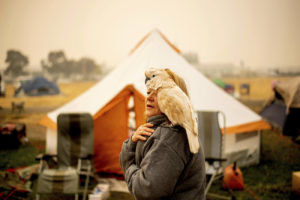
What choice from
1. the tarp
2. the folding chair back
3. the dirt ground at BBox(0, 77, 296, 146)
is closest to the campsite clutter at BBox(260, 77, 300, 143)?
the dirt ground at BBox(0, 77, 296, 146)

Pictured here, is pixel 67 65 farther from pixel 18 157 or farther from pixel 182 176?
pixel 182 176

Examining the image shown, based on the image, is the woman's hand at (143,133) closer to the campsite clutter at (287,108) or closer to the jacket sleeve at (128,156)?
the jacket sleeve at (128,156)

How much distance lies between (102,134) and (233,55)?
7.33 m

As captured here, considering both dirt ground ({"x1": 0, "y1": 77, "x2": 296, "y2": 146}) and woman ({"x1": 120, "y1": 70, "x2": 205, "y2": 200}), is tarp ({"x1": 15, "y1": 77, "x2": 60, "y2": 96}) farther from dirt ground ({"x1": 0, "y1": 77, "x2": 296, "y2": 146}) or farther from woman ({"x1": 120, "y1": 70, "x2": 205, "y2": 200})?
woman ({"x1": 120, "y1": 70, "x2": 205, "y2": 200})

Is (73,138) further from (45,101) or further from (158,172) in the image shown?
(45,101)

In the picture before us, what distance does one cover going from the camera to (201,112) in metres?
3.30

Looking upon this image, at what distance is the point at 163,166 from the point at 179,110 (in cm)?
23

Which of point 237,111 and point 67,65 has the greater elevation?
point 67,65

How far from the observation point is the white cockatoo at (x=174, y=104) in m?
0.97

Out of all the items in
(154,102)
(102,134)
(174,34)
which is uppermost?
(174,34)

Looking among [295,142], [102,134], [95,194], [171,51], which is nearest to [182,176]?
[95,194]

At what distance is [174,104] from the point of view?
3.27 feet

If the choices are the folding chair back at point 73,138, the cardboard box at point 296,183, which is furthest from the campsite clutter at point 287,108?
the folding chair back at point 73,138

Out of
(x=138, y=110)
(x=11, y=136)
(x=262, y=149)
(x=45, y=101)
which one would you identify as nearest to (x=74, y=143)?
(x=138, y=110)
